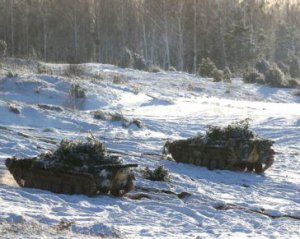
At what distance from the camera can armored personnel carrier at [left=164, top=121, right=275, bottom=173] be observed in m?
12.5

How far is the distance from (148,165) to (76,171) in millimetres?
3038

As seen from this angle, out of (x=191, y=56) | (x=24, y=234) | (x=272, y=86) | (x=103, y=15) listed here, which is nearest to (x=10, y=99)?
(x=24, y=234)

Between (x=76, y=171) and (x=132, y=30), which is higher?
(x=132, y=30)

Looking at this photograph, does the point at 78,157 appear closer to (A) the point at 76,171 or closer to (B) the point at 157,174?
(A) the point at 76,171

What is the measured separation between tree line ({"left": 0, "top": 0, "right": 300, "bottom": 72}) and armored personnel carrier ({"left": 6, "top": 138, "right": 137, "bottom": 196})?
41.4 meters

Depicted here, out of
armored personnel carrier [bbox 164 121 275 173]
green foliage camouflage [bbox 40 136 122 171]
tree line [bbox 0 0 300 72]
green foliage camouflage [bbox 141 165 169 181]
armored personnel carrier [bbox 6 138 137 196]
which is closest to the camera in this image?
armored personnel carrier [bbox 6 138 137 196]

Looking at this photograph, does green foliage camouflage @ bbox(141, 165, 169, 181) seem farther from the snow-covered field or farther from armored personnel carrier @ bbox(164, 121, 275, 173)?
armored personnel carrier @ bbox(164, 121, 275, 173)

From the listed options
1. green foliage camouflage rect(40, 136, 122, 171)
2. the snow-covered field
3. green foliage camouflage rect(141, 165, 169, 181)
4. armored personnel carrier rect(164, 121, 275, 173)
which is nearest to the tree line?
the snow-covered field

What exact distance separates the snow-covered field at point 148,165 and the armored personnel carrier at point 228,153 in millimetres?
316

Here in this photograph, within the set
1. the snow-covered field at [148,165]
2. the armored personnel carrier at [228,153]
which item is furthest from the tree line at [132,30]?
the armored personnel carrier at [228,153]

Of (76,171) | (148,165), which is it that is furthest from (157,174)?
(76,171)

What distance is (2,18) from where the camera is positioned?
56094 mm

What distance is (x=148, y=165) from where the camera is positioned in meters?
11.8

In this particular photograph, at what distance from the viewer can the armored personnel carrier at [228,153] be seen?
41.0 feet
